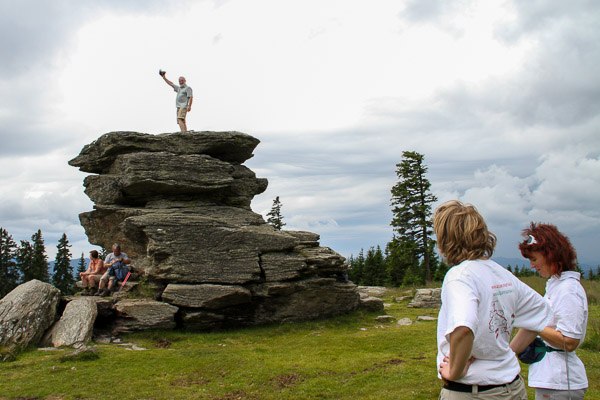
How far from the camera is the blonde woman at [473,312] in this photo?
4703 millimetres

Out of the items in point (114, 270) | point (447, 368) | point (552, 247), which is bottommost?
point (447, 368)

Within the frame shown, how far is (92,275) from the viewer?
1063 inches

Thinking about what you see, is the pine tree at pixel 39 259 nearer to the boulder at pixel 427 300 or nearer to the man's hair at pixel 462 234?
the boulder at pixel 427 300

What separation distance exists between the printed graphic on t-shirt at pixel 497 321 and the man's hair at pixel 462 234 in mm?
514

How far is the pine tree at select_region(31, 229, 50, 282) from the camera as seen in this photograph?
68938mm

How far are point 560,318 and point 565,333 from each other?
189 mm

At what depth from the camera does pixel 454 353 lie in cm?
470

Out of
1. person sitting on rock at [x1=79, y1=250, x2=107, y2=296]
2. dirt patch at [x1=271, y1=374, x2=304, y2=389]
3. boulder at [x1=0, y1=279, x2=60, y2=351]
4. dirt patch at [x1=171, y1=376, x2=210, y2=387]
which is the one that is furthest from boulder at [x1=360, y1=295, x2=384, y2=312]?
boulder at [x1=0, y1=279, x2=60, y2=351]

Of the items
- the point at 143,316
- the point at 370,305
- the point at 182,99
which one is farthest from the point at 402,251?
the point at 143,316

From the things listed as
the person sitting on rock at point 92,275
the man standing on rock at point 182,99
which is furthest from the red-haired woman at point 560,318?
the man standing on rock at point 182,99

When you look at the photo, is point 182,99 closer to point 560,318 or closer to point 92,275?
point 92,275

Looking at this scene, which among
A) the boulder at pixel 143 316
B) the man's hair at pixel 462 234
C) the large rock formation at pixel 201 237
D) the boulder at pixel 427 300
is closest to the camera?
the man's hair at pixel 462 234

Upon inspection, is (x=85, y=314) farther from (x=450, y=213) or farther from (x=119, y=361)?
(x=450, y=213)

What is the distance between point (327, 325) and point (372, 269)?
56.4 meters
